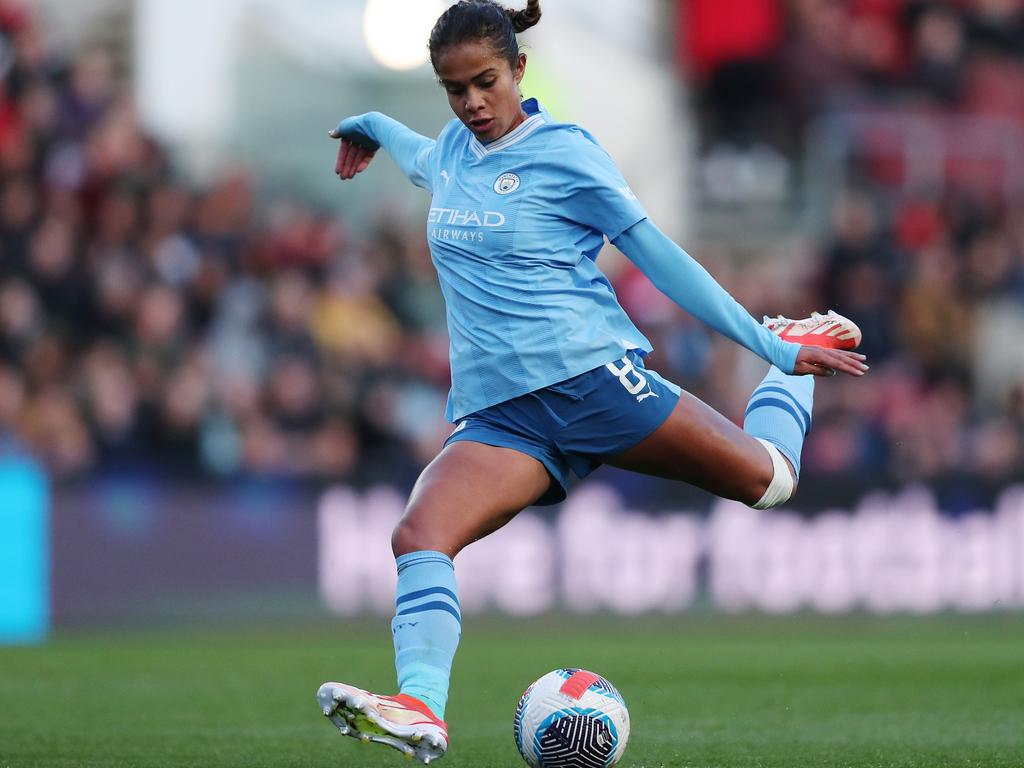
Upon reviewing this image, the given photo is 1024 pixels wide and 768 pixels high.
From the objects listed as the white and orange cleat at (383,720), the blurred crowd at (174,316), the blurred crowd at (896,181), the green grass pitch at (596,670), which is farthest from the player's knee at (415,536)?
the blurred crowd at (896,181)

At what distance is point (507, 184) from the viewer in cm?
549

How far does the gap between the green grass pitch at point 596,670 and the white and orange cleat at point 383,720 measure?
98 centimetres

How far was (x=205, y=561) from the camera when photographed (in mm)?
12047

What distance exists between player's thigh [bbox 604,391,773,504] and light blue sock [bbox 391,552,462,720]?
2.23ft

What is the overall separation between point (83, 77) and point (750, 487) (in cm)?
877

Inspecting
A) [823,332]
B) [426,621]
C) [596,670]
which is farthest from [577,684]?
[596,670]

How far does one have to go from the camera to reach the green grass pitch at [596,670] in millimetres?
6203

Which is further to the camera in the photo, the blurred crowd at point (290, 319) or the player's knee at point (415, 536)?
the blurred crowd at point (290, 319)

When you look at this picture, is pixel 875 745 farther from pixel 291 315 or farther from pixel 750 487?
pixel 291 315

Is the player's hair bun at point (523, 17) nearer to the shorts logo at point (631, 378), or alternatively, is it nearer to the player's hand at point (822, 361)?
the shorts logo at point (631, 378)

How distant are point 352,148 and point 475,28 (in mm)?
1188

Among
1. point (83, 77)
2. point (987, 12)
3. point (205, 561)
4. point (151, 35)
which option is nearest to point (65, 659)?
point (205, 561)

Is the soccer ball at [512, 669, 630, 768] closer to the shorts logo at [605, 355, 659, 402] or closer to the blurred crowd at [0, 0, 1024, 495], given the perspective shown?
the shorts logo at [605, 355, 659, 402]

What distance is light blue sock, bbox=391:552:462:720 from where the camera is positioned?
5.21m
